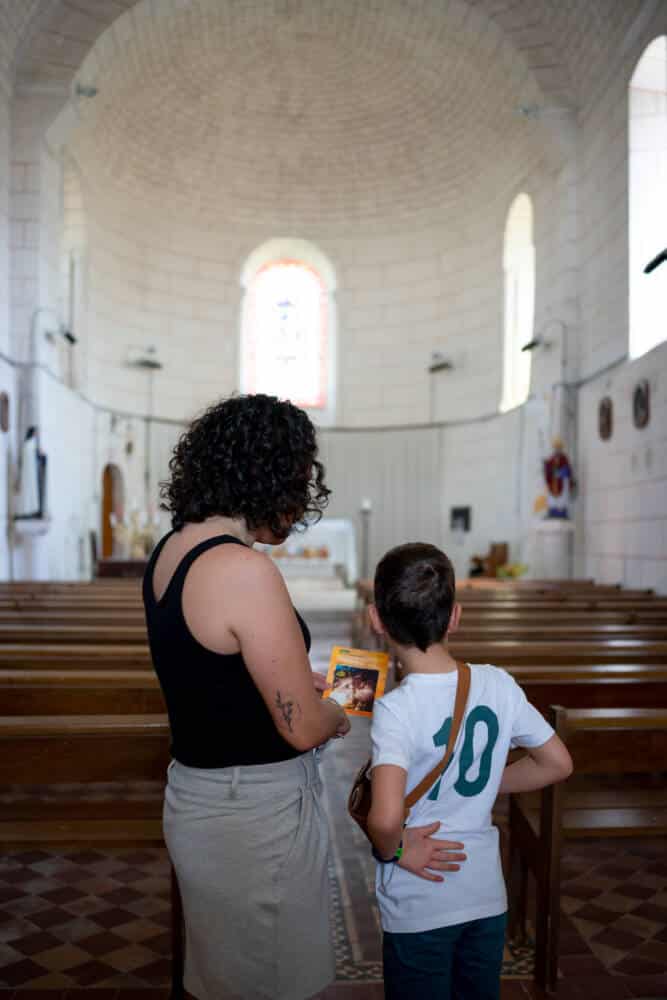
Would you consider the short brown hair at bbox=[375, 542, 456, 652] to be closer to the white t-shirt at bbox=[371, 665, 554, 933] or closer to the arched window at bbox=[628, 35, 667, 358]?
the white t-shirt at bbox=[371, 665, 554, 933]

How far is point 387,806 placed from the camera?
141cm

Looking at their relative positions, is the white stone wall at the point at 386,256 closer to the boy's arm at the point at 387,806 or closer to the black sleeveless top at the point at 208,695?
the boy's arm at the point at 387,806

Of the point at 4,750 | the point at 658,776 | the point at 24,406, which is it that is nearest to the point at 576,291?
the point at 24,406

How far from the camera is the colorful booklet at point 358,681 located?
5.18ft

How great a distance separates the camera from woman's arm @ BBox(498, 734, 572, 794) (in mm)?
1619

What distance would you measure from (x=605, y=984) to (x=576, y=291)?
977 cm

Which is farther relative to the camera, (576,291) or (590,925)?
(576,291)

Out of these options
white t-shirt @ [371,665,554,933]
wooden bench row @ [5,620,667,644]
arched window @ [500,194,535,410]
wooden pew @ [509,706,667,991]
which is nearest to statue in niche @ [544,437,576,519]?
arched window @ [500,194,535,410]

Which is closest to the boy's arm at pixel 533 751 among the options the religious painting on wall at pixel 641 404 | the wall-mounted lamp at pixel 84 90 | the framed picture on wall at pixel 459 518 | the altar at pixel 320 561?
the religious painting on wall at pixel 641 404

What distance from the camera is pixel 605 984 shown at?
236 centimetres

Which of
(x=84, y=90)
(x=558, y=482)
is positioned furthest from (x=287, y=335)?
(x=558, y=482)

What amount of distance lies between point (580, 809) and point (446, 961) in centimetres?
121

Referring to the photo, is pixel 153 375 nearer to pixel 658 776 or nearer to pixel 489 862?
pixel 658 776

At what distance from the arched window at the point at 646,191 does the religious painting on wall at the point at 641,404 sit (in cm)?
55
